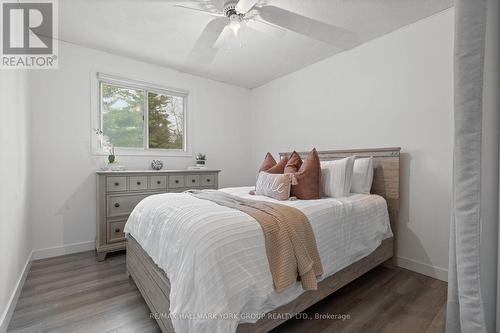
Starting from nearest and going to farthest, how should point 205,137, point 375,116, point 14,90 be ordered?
point 14,90 < point 375,116 < point 205,137

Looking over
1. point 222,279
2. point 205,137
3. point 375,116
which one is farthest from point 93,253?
point 375,116

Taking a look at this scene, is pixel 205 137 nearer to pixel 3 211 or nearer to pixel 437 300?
pixel 3 211

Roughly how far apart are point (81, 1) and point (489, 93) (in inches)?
113

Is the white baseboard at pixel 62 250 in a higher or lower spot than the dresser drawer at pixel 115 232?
lower

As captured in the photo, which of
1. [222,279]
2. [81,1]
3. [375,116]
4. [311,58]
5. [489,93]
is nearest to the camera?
[489,93]

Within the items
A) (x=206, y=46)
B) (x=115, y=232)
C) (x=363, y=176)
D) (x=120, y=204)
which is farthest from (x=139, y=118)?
(x=363, y=176)

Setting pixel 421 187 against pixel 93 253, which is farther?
pixel 93 253

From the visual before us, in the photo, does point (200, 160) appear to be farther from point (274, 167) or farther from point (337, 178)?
point (337, 178)

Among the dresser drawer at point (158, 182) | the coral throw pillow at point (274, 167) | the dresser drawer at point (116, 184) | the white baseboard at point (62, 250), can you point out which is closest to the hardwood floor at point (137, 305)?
the white baseboard at point (62, 250)

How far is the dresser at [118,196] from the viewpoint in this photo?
2621 mm

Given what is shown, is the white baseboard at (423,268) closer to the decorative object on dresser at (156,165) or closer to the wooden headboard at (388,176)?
the wooden headboard at (388,176)

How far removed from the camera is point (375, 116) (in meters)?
2.67

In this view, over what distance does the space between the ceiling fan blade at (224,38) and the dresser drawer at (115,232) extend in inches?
93.6

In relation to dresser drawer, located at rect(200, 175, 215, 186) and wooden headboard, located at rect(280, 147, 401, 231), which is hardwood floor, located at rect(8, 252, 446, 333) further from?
dresser drawer, located at rect(200, 175, 215, 186)
